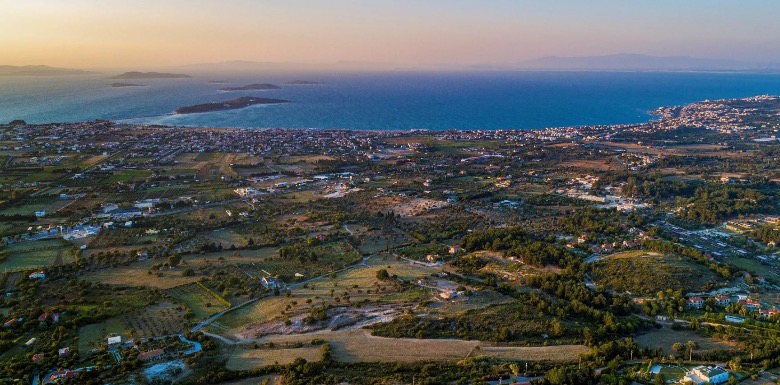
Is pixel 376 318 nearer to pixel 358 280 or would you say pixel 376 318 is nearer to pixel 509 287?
pixel 358 280

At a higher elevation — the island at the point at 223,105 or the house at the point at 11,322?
the island at the point at 223,105

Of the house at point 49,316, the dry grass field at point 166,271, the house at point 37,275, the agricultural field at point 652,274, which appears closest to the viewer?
the house at point 49,316

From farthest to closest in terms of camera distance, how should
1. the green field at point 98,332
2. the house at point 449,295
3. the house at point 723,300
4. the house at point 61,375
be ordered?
1. the house at point 449,295
2. the house at point 723,300
3. the green field at point 98,332
4. the house at point 61,375

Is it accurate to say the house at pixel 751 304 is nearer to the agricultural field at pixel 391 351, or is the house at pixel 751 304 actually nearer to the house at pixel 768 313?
the house at pixel 768 313

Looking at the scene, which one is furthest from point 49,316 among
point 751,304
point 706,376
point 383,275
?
point 751,304

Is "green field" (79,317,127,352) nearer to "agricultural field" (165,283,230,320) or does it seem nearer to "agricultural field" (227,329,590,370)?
"agricultural field" (165,283,230,320)

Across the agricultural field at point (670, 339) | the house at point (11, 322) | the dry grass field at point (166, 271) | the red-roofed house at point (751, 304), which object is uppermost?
the red-roofed house at point (751, 304)

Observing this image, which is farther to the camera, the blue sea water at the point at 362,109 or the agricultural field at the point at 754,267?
the blue sea water at the point at 362,109

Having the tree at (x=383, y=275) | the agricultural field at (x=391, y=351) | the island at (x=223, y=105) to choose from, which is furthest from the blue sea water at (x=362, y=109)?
the agricultural field at (x=391, y=351)

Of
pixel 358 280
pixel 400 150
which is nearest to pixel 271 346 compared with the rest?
pixel 358 280
